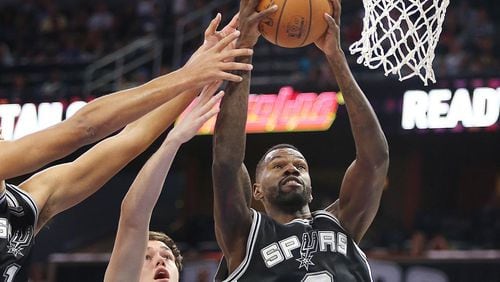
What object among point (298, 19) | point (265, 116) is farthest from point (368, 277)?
point (265, 116)

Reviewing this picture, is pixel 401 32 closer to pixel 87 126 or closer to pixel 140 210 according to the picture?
pixel 140 210

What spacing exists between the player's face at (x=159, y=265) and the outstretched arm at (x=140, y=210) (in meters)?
0.26

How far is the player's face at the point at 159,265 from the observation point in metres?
4.07

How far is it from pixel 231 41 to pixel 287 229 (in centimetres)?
105

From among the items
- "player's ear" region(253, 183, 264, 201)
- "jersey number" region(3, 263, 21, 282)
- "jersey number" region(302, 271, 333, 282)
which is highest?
"player's ear" region(253, 183, 264, 201)

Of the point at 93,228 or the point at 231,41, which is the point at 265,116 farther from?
the point at 231,41

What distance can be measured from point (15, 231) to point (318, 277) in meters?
1.37

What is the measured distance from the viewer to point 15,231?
11.5 feet

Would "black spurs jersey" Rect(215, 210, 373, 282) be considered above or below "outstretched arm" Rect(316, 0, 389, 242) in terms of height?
below

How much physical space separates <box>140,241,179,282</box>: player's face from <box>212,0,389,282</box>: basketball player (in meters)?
0.28

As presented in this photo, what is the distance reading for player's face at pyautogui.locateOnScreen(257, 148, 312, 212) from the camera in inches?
180

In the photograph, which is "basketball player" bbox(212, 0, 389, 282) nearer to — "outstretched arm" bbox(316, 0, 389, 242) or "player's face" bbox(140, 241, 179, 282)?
"outstretched arm" bbox(316, 0, 389, 242)

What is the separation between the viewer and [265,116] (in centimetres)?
1241

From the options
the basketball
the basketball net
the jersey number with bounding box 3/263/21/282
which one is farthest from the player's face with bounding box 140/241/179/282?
the basketball net
